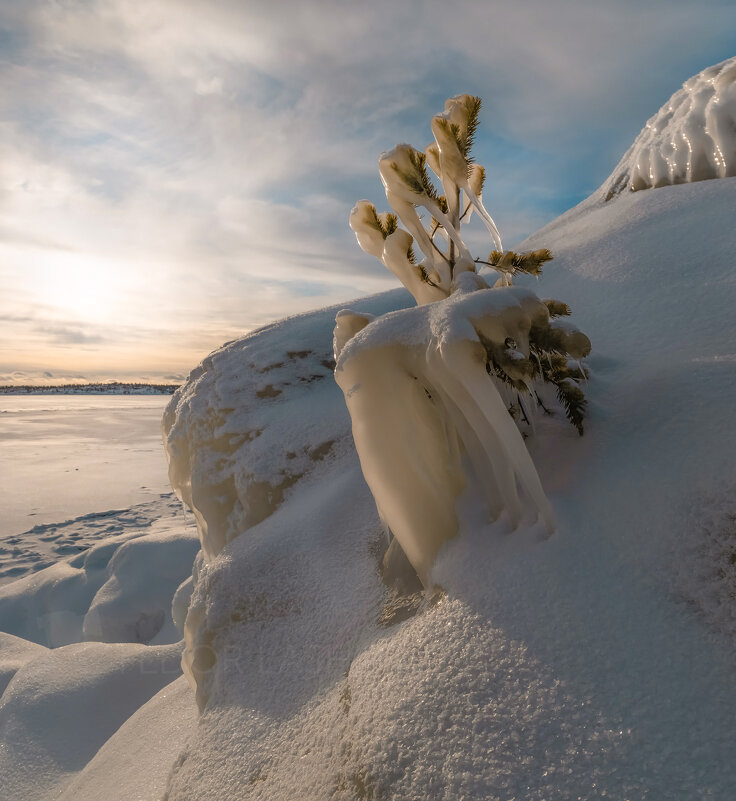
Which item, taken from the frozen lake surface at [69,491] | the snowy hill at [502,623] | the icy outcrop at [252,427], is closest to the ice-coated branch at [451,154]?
the snowy hill at [502,623]

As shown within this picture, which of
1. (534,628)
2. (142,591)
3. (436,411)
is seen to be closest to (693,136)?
(436,411)

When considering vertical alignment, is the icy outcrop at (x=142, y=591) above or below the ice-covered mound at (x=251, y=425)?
below

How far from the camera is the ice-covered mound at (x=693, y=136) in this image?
5.61 meters

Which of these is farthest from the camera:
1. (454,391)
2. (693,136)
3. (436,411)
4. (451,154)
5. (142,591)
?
(142,591)

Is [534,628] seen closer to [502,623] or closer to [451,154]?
[502,623]

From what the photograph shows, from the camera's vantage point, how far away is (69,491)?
16328mm

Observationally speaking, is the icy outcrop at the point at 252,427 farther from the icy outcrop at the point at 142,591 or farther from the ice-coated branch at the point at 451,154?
the ice-coated branch at the point at 451,154

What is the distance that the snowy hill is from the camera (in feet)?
5.15

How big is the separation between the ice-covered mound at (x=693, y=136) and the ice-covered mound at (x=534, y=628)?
208 centimetres

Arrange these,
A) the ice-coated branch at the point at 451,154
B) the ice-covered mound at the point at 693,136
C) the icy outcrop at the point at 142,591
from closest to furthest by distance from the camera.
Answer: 1. the ice-coated branch at the point at 451,154
2. the ice-covered mound at the point at 693,136
3. the icy outcrop at the point at 142,591

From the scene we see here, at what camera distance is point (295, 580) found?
3.35 metres

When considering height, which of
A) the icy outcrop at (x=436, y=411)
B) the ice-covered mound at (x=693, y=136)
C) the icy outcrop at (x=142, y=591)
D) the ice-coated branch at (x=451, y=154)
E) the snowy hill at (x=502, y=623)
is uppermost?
the ice-covered mound at (x=693, y=136)

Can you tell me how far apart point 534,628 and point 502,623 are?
0.12 metres

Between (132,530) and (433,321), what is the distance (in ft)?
42.7
